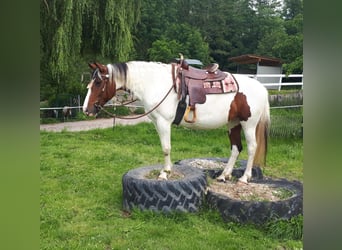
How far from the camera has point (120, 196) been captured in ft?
5.75

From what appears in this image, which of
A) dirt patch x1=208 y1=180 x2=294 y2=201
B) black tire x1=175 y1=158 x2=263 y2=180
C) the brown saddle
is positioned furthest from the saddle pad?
dirt patch x1=208 y1=180 x2=294 y2=201

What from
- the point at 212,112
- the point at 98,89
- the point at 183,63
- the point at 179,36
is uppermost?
the point at 179,36

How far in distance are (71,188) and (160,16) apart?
92 cm

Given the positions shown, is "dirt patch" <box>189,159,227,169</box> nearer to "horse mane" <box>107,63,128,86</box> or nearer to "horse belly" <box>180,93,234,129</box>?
"horse belly" <box>180,93,234,129</box>

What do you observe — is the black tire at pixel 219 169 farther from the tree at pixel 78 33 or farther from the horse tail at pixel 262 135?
the tree at pixel 78 33

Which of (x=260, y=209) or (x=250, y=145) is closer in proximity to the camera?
(x=260, y=209)

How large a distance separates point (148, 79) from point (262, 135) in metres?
0.60

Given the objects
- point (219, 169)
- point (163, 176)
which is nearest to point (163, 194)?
point (163, 176)

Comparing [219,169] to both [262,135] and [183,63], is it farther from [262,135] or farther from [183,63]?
[183,63]

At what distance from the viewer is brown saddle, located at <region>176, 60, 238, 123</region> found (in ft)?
5.49
